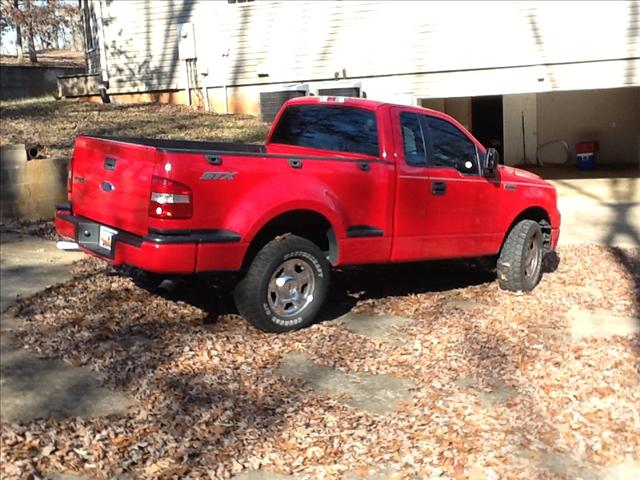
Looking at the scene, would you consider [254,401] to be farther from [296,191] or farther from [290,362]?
[296,191]

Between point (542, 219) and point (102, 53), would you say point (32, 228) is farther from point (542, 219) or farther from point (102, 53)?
point (102, 53)

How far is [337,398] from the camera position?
4.61 m

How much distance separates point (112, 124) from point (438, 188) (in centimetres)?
878

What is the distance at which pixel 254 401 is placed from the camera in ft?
14.5

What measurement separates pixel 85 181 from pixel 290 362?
6.65 feet

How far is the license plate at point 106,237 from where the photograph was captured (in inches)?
203

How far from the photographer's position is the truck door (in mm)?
6102

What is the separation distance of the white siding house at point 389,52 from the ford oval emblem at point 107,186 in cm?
993

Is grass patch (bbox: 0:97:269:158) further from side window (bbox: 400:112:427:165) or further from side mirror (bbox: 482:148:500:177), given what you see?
side mirror (bbox: 482:148:500:177)

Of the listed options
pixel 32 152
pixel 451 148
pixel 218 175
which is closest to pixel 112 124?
pixel 32 152

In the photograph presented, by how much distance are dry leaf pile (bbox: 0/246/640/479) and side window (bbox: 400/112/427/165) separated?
1321 mm

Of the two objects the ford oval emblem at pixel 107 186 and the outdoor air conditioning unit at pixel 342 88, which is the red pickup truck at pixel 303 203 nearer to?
Result: the ford oval emblem at pixel 107 186

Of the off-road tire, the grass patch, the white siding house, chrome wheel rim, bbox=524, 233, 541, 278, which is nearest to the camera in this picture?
the off-road tire

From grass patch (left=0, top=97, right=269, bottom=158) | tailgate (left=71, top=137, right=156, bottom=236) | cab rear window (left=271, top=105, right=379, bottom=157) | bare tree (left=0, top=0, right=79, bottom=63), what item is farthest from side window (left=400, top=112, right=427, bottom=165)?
bare tree (left=0, top=0, right=79, bottom=63)
